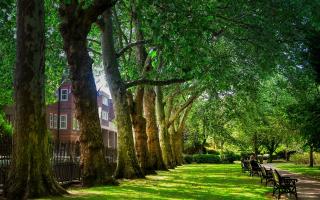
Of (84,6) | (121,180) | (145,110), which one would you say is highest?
(84,6)

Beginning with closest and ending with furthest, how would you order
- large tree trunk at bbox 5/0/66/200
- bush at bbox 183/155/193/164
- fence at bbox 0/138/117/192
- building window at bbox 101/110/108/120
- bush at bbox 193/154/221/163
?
large tree trunk at bbox 5/0/66/200 → fence at bbox 0/138/117/192 → bush at bbox 183/155/193/164 → bush at bbox 193/154/221/163 → building window at bbox 101/110/108/120

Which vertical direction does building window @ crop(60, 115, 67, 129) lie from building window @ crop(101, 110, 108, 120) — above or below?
below

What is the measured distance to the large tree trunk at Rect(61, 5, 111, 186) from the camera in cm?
1807

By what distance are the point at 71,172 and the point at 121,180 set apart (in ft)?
7.81

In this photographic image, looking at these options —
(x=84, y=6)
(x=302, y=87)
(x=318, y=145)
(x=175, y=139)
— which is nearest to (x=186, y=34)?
(x=84, y=6)

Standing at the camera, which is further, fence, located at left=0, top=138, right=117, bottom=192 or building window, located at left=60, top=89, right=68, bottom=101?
building window, located at left=60, top=89, right=68, bottom=101

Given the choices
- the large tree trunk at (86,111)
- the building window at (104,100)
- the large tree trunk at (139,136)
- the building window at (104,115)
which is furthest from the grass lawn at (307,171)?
the building window at (104,100)

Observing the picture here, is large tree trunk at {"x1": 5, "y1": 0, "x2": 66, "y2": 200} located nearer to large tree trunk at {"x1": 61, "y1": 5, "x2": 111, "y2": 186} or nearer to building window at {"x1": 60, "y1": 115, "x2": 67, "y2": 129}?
large tree trunk at {"x1": 61, "y1": 5, "x2": 111, "y2": 186}

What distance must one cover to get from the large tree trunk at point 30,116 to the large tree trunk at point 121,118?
937cm

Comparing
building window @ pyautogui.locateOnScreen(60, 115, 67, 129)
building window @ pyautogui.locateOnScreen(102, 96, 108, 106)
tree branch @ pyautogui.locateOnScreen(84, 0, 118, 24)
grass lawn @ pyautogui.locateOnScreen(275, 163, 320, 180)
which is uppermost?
building window @ pyautogui.locateOnScreen(102, 96, 108, 106)

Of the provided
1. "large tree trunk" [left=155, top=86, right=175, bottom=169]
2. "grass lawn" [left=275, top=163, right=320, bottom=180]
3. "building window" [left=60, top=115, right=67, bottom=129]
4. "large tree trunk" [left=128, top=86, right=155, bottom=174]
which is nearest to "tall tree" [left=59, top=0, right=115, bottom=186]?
"large tree trunk" [left=128, top=86, right=155, bottom=174]

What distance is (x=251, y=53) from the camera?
2450 centimetres

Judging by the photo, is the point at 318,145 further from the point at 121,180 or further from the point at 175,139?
the point at 175,139

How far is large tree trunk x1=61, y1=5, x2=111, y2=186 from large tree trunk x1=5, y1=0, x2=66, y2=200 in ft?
14.2
